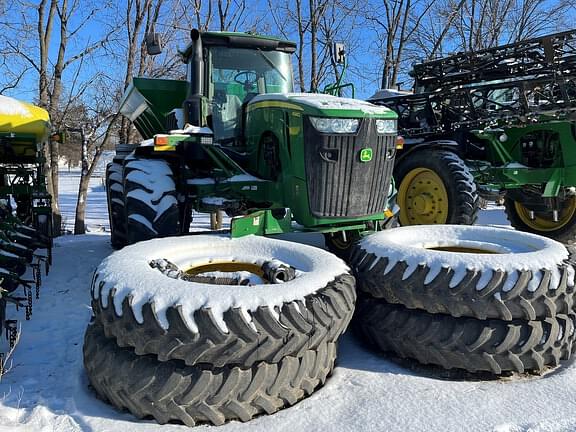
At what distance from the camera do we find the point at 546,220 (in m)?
7.93

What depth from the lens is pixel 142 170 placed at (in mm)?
5043

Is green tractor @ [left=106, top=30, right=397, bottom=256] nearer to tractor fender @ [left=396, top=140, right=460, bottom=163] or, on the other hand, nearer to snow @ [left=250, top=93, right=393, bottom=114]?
snow @ [left=250, top=93, right=393, bottom=114]

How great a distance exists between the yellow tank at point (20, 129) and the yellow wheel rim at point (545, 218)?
25.0ft

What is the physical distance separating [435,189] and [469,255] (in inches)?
164

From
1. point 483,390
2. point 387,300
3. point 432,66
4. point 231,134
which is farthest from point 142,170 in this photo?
point 432,66

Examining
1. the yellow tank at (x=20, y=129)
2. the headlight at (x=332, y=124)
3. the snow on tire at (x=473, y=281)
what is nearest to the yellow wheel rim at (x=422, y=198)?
the headlight at (x=332, y=124)

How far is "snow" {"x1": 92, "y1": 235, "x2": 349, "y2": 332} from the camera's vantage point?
241 cm

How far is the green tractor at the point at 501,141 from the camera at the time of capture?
6.83m

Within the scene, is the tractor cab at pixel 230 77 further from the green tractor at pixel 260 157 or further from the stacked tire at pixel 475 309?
the stacked tire at pixel 475 309

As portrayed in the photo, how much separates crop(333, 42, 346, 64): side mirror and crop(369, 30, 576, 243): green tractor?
246 centimetres

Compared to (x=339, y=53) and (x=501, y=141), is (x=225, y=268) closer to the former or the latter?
(x=339, y=53)

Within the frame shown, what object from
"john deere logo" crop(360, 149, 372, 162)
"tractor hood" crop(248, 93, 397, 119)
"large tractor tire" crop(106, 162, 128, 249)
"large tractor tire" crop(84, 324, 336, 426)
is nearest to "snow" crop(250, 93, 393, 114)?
"tractor hood" crop(248, 93, 397, 119)

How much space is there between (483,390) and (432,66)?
7.58 m

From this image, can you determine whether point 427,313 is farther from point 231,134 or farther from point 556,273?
point 231,134
